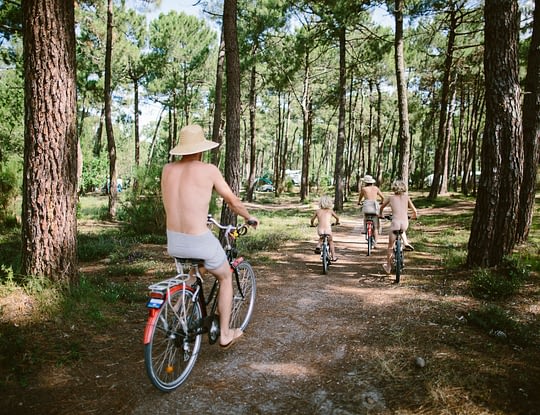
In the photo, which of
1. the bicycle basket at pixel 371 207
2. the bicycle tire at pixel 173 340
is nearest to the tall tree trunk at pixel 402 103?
the bicycle basket at pixel 371 207

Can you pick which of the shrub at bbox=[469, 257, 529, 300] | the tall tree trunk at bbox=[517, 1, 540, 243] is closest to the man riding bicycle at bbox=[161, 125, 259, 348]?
the shrub at bbox=[469, 257, 529, 300]

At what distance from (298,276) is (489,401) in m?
4.46

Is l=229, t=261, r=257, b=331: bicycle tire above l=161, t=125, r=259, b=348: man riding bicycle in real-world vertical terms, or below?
below

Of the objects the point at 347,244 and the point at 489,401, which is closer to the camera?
the point at 489,401

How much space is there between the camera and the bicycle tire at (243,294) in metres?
4.55

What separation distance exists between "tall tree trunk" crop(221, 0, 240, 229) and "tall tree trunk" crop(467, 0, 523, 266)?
4943 millimetres

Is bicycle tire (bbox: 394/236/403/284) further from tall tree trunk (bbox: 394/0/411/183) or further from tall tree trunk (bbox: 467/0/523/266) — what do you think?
tall tree trunk (bbox: 394/0/411/183)

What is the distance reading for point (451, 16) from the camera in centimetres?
1720

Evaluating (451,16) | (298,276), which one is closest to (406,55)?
(451,16)

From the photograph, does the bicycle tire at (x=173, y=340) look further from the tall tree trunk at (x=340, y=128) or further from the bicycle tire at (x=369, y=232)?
the tall tree trunk at (x=340, y=128)

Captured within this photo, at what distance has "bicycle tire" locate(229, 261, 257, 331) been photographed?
14.9ft

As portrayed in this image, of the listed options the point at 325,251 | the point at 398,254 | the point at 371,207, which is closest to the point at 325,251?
the point at 325,251

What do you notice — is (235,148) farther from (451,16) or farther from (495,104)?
(451,16)

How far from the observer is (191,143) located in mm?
3453
